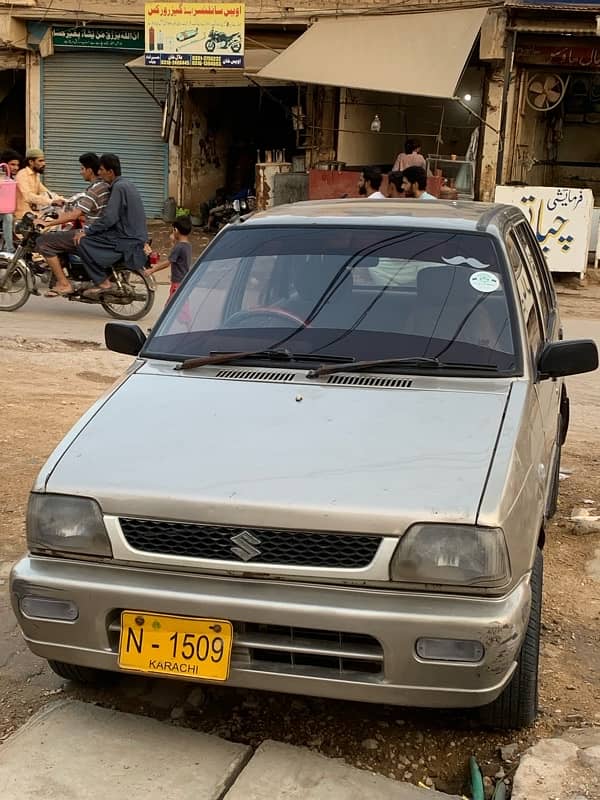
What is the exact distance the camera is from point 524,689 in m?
3.14

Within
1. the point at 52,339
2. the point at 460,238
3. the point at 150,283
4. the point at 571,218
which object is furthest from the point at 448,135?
the point at 460,238

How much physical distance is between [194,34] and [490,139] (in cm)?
546

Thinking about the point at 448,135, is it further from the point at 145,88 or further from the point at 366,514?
the point at 366,514

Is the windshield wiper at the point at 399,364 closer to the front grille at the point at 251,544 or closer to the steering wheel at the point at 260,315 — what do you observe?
the steering wheel at the point at 260,315

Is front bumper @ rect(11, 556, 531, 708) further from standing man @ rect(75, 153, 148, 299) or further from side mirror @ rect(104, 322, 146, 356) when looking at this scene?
standing man @ rect(75, 153, 148, 299)

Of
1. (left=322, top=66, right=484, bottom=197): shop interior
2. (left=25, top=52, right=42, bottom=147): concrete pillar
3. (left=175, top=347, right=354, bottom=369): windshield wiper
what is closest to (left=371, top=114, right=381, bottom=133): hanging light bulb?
(left=322, top=66, right=484, bottom=197): shop interior

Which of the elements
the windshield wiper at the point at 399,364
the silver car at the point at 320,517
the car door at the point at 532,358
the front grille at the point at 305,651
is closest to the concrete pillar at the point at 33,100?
the car door at the point at 532,358

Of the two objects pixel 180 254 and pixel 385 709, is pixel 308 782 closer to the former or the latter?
pixel 385 709

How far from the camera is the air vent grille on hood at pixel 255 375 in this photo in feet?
11.6

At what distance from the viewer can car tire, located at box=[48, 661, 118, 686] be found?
11.0 feet

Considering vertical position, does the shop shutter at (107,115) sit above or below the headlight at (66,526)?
above

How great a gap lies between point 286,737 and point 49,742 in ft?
2.55

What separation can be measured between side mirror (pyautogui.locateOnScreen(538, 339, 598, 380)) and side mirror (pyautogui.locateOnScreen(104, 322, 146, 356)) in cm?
166

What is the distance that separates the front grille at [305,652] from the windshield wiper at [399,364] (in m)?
1.04
